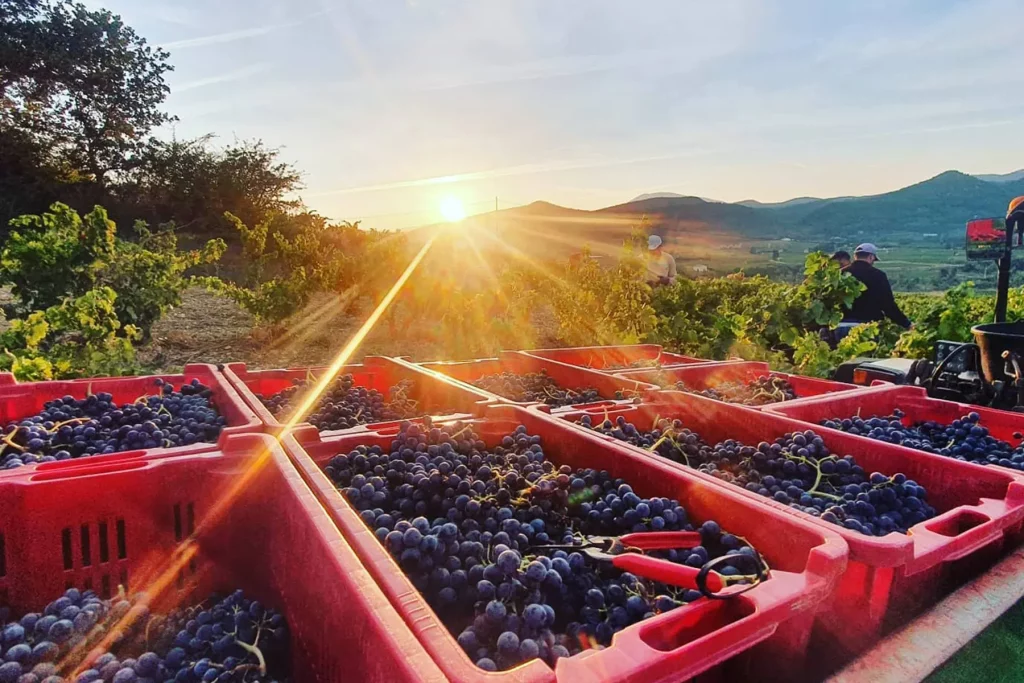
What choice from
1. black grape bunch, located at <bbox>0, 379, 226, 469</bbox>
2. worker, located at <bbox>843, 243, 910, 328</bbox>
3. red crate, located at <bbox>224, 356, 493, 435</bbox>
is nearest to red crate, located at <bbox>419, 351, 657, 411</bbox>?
red crate, located at <bbox>224, 356, 493, 435</bbox>

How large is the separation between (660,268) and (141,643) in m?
7.22

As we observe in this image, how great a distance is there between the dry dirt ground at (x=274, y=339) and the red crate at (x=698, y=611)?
6294mm

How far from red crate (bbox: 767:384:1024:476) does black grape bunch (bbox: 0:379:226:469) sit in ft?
7.06

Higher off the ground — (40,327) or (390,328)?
(40,327)

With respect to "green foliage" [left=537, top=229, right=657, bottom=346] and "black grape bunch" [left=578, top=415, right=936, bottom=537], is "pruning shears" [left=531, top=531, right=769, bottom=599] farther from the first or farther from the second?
"green foliage" [left=537, top=229, right=657, bottom=346]

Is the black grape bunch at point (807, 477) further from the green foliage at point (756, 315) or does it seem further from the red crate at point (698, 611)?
the green foliage at point (756, 315)

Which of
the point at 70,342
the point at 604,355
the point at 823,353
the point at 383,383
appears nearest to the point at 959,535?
the point at 383,383

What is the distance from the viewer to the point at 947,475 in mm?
1637

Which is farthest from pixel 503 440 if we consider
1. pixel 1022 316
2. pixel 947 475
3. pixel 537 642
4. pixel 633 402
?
pixel 1022 316

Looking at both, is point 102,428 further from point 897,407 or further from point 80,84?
point 80,84

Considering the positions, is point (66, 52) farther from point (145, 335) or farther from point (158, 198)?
point (145, 335)

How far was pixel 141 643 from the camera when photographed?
1148mm

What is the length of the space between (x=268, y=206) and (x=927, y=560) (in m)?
19.8

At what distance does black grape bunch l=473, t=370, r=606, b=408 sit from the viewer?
2840 mm
